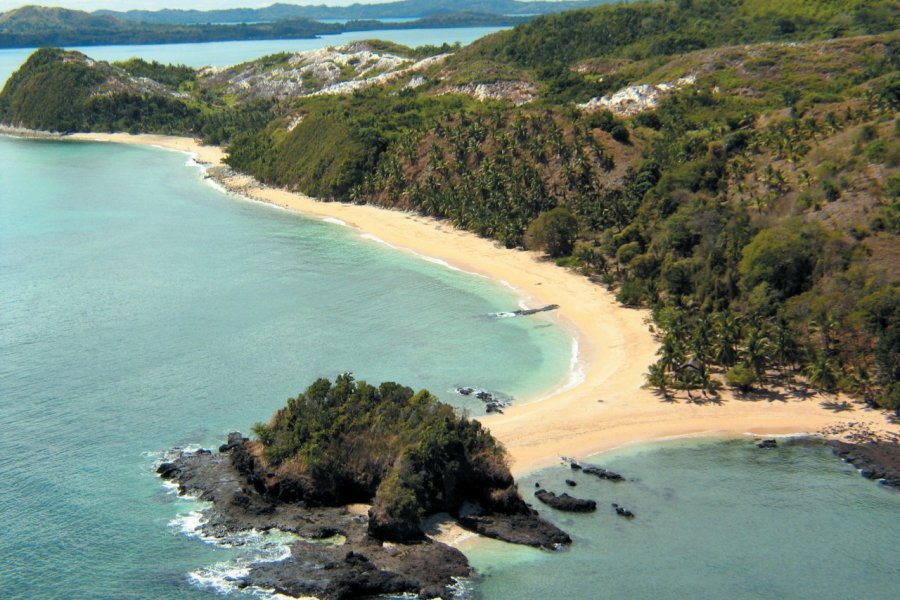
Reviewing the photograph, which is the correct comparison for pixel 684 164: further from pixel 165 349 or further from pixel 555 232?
pixel 165 349

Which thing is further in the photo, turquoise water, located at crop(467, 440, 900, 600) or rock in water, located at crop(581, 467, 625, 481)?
rock in water, located at crop(581, 467, 625, 481)

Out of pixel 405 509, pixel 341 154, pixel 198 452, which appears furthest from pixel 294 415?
pixel 341 154


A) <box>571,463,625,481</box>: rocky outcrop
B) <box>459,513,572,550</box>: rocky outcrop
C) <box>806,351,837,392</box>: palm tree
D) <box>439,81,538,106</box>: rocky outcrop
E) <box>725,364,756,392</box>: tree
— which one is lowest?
<box>459,513,572,550</box>: rocky outcrop

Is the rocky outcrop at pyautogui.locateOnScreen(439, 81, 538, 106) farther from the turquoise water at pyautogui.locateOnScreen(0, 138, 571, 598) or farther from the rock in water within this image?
the rock in water

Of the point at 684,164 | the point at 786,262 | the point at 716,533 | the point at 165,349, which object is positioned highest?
the point at 684,164

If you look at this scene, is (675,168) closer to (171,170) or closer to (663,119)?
(663,119)

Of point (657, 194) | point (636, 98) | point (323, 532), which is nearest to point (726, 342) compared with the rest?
point (657, 194)

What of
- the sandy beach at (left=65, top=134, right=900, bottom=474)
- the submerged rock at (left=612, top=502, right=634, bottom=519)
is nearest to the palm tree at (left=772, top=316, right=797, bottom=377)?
the sandy beach at (left=65, top=134, right=900, bottom=474)
